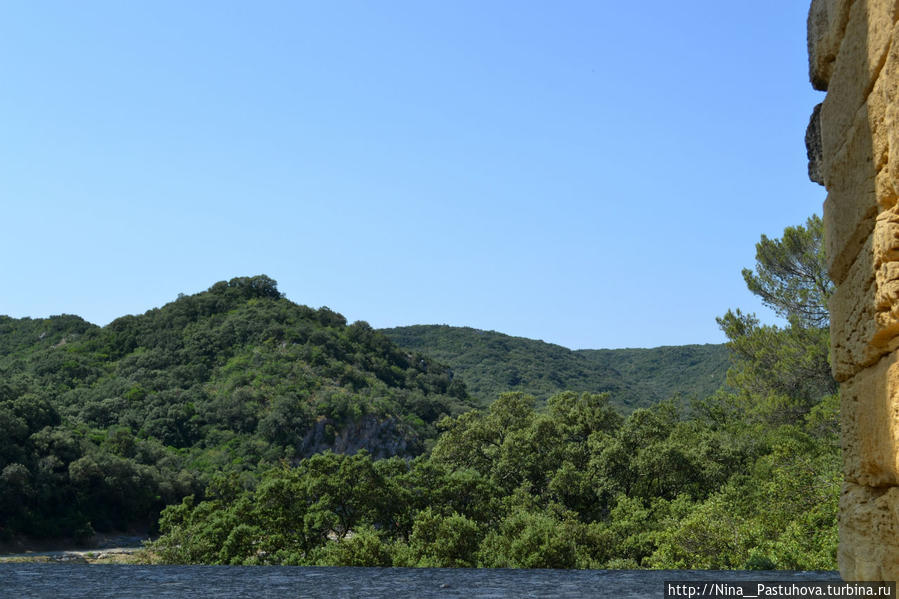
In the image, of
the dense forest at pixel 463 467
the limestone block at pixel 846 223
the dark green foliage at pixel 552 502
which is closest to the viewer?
the limestone block at pixel 846 223

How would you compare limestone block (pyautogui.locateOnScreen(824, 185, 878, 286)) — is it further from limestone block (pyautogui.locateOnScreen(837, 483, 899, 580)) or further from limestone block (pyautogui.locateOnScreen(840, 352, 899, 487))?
limestone block (pyautogui.locateOnScreen(837, 483, 899, 580))

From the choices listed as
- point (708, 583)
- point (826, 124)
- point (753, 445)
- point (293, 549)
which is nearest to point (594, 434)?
point (753, 445)

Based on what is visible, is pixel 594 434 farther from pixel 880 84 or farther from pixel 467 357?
pixel 467 357

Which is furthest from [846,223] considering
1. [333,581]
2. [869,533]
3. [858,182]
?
[333,581]

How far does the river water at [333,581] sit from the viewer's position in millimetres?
3428

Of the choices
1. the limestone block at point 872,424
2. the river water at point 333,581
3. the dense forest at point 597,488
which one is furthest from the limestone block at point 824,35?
the dense forest at point 597,488

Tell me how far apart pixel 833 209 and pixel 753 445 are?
17401 millimetres

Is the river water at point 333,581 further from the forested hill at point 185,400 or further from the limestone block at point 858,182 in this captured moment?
the forested hill at point 185,400

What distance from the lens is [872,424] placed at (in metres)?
2.26

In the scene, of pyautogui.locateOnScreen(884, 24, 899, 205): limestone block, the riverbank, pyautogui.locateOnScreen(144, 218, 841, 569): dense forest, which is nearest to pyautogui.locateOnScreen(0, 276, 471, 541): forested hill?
the riverbank

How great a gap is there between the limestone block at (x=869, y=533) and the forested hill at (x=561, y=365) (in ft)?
172

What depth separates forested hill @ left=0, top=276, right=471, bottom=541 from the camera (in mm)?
31109

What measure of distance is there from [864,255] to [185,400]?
42701 millimetres

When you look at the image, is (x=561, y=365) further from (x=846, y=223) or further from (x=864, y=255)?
(x=864, y=255)
